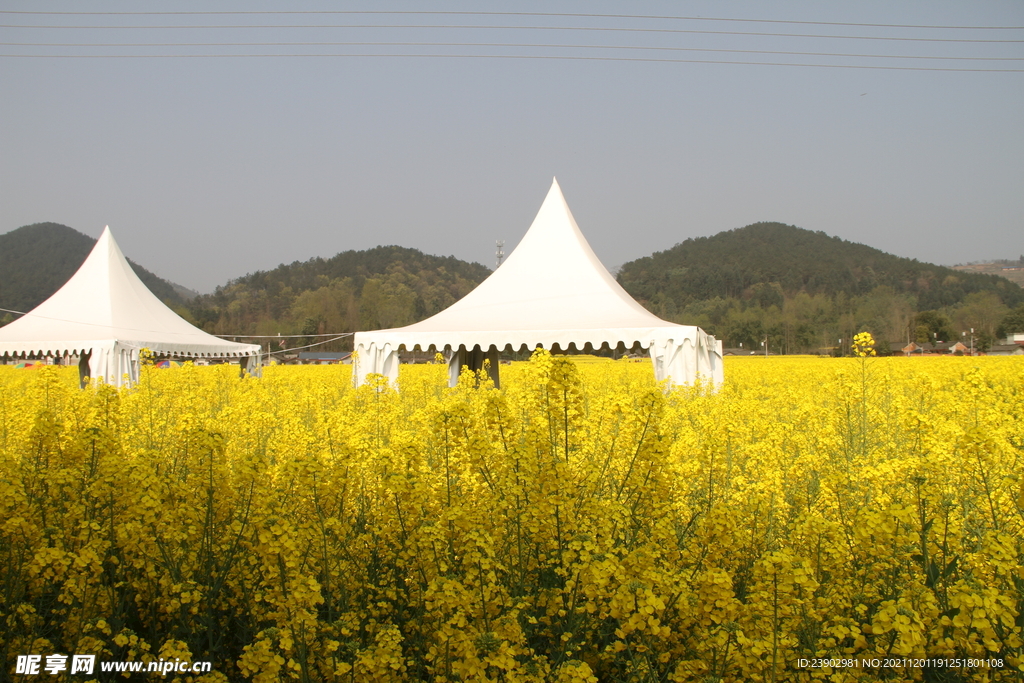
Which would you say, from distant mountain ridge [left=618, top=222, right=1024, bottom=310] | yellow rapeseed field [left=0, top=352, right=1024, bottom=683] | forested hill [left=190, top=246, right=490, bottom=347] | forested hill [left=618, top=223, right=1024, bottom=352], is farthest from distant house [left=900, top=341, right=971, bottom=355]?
yellow rapeseed field [left=0, top=352, right=1024, bottom=683]

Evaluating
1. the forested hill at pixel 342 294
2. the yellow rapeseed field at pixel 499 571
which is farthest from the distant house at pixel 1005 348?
the yellow rapeseed field at pixel 499 571

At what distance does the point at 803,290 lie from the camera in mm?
88875

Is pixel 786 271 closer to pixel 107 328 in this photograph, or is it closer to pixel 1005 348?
pixel 1005 348

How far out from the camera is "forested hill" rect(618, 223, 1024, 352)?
2584 inches

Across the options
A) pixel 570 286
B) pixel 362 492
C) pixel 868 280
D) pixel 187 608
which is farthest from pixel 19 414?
pixel 868 280

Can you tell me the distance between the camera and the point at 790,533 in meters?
2.70

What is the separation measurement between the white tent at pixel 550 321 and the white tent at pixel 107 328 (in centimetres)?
644

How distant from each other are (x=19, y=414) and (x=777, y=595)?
19.4ft

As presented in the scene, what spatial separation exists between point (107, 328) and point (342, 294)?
51287mm

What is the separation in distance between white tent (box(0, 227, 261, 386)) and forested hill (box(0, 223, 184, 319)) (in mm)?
60579

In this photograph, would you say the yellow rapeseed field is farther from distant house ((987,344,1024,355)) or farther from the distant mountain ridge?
the distant mountain ridge

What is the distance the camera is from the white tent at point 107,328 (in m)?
14.4

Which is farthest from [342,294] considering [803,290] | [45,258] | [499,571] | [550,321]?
[499,571]

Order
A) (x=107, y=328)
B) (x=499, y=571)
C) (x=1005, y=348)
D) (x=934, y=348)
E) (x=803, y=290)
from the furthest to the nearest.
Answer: (x=803, y=290), (x=934, y=348), (x=1005, y=348), (x=107, y=328), (x=499, y=571)
